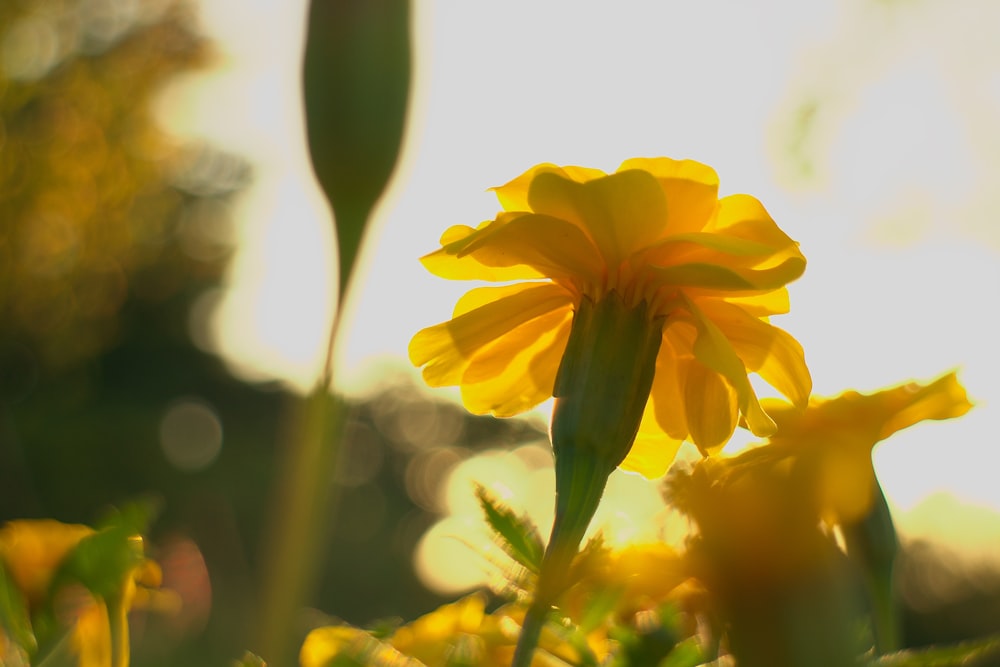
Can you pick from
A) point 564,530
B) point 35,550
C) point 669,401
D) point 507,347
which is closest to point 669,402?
point 669,401

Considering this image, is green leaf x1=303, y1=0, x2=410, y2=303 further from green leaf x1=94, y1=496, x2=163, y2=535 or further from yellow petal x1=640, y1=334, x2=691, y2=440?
yellow petal x1=640, y1=334, x2=691, y2=440

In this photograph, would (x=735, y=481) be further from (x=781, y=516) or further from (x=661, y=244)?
(x=661, y=244)

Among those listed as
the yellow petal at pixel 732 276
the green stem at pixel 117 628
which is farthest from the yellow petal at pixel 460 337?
the green stem at pixel 117 628

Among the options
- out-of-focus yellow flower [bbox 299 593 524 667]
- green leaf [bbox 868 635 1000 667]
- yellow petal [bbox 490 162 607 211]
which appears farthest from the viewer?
yellow petal [bbox 490 162 607 211]

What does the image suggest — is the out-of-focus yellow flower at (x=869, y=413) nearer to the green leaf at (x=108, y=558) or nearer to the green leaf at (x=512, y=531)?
the green leaf at (x=512, y=531)

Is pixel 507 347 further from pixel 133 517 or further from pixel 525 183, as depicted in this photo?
pixel 133 517

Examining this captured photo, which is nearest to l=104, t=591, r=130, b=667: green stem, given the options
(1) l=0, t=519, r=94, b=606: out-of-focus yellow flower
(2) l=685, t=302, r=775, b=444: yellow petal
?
(1) l=0, t=519, r=94, b=606: out-of-focus yellow flower
